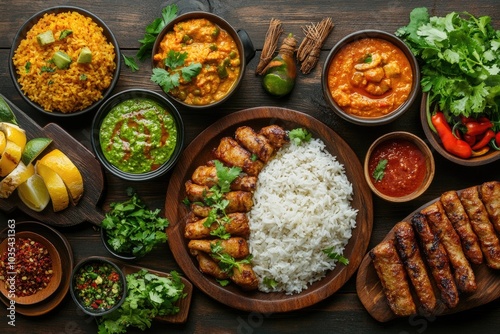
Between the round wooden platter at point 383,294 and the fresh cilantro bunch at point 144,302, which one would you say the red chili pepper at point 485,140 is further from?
the fresh cilantro bunch at point 144,302

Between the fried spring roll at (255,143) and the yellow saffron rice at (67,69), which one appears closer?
the yellow saffron rice at (67,69)

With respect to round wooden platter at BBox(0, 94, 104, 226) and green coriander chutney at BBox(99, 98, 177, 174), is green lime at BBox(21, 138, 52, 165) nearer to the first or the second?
round wooden platter at BBox(0, 94, 104, 226)

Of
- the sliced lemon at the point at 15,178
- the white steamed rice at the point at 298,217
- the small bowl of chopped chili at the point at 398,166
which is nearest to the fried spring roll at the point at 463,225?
the small bowl of chopped chili at the point at 398,166

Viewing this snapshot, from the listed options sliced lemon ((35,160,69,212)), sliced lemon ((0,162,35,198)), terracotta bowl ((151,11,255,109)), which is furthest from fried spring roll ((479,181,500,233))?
sliced lemon ((0,162,35,198))

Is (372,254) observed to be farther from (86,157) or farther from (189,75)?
(86,157)


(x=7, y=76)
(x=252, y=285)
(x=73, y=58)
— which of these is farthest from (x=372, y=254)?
(x=7, y=76)

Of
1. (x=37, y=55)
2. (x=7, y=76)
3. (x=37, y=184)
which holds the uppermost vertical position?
(x=37, y=55)

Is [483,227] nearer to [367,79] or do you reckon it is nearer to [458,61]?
[458,61]

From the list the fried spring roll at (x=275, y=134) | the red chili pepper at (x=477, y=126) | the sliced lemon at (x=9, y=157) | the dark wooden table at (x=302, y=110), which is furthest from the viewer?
the dark wooden table at (x=302, y=110)
